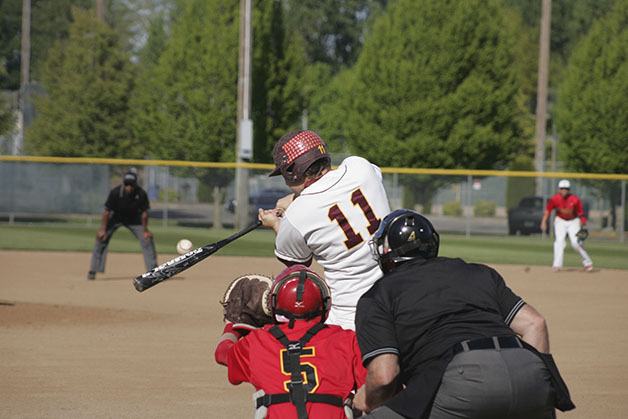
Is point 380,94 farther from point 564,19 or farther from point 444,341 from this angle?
point 564,19

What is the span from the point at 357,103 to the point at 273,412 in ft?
122

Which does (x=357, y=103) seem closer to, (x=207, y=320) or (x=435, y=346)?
(x=207, y=320)

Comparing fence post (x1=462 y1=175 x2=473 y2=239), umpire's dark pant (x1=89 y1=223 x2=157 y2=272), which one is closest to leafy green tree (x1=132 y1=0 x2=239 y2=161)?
fence post (x1=462 y1=175 x2=473 y2=239)

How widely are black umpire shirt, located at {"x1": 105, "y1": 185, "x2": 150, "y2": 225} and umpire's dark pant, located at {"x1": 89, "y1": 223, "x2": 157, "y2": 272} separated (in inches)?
4.2

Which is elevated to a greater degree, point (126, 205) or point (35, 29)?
point (35, 29)

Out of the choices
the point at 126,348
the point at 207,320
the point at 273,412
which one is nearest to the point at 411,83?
the point at 207,320

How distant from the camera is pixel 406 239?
459 cm

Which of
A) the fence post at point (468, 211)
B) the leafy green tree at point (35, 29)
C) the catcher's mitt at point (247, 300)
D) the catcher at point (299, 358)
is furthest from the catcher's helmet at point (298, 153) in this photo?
the leafy green tree at point (35, 29)

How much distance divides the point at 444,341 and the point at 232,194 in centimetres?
3167

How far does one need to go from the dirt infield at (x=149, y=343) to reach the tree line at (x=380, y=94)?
17.9 meters

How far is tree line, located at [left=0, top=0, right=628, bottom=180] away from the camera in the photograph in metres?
40.1

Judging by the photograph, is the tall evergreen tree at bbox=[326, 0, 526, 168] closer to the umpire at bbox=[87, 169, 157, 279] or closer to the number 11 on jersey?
the umpire at bbox=[87, 169, 157, 279]

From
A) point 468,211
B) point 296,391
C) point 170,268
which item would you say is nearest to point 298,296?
point 296,391

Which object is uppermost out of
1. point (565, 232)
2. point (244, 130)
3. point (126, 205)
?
point (244, 130)
